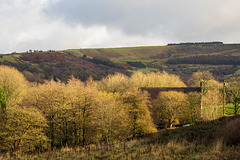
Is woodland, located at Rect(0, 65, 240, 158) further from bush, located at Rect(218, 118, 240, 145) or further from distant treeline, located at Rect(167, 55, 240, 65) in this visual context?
distant treeline, located at Rect(167, 55, 240, 65)

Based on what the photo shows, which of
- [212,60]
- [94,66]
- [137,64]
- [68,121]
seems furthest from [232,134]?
[212,60]

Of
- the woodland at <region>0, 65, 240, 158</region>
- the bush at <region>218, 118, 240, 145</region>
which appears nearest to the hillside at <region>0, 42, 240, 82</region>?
the woodland at <region>0, 65, 240, 158</region>

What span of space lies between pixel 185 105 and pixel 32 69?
4323 inches

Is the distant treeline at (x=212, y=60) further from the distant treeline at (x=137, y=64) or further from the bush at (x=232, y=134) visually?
the bush at (x=232, y=134)

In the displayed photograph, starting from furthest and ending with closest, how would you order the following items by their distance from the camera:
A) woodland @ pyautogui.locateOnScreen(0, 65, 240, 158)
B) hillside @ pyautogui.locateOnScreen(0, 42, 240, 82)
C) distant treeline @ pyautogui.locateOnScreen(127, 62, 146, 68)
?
distant treeline @ pyautogui.locateOnScreen(127, 62, 146, 68), hillside @ pyautogui.locateOnScreen(0, 42, 240, 82), woodland @ pyautogui.locateOnScreen(0, 65, 240, 158)

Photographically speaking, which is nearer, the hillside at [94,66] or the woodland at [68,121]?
the woodland at [68,121]

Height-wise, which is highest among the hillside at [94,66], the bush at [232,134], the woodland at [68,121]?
the hillside at [94,66]

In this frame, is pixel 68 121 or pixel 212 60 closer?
pixel 68 121

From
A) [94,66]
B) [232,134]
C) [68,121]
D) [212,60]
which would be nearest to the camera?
[232,134]

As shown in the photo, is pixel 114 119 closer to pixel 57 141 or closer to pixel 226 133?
pixel 57 141

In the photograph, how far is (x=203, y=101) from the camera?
44.4 meters

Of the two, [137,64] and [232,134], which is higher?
[137,64]

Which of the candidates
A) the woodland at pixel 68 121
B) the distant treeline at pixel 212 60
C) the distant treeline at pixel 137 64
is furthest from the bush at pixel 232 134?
the distant treeline at pixel 212 60

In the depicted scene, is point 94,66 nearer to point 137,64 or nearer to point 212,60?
point 137,64
